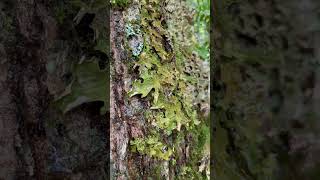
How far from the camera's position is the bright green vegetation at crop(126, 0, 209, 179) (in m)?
0.59

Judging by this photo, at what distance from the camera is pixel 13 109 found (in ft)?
1.86

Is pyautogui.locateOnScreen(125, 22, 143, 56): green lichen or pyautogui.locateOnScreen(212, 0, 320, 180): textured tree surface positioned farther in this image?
pyautogui.locateOnScreen(125, 22, 143, 56): green lichen

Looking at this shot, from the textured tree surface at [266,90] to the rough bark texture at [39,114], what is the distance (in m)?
0.14

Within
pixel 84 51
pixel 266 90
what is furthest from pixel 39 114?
pixel 266 90

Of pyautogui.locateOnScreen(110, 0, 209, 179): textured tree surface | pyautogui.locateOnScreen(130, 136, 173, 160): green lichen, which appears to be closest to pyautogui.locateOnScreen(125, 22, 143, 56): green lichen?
pyautogui.locateOnScreen(110, 0, 209, 179): textured tree surface

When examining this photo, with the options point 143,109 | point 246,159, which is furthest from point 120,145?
point 246,159

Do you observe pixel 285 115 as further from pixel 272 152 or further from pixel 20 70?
pixel 20 70

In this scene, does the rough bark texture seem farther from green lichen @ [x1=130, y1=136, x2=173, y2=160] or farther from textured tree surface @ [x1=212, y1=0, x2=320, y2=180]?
textured tree surface @ [x1=212, y1=0, x2=320, y2=180]

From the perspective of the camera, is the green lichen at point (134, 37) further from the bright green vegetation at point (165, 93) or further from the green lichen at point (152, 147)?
the green lichen at point (152, 147)

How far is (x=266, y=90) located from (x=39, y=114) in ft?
0.81

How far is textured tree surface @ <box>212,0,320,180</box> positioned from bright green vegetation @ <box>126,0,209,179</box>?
5cm

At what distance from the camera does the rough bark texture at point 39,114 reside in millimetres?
554

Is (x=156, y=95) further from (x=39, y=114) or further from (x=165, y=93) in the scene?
(x=39, y=114)

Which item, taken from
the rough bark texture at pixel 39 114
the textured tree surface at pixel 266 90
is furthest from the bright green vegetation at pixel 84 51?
the textured tree surface at pixel 266 90
